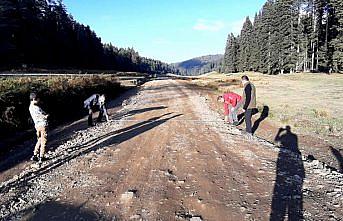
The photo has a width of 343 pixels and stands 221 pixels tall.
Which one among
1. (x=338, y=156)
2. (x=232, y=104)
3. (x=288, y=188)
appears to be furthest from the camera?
(x=232, y=104)

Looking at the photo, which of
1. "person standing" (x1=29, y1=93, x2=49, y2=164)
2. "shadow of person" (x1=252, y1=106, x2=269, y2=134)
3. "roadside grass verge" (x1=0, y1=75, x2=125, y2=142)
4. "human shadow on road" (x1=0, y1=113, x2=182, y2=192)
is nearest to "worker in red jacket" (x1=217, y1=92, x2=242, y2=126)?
"shadow of person" (x1=252, y1=106, x2=269, y2=134)

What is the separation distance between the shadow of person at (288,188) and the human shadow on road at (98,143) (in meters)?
4.90


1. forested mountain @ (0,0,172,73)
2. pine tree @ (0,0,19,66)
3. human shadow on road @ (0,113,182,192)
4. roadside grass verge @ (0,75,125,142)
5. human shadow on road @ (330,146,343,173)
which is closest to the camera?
human shadow on road @ (0,113,182,192)

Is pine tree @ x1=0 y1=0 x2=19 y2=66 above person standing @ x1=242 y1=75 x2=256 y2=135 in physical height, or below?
above

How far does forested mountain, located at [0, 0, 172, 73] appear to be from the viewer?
52062mm

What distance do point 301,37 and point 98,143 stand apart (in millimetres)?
54859

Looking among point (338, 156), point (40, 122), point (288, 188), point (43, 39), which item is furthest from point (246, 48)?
point (288, 188)

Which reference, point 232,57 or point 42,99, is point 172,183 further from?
point 232,57

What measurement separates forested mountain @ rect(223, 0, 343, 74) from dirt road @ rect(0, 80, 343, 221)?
159 ft

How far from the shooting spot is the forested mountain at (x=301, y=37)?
54.1 m

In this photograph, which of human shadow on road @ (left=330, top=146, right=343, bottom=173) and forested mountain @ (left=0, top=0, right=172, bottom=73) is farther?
forested mountain @ (left=0, top=0, right=172, bottom=73)

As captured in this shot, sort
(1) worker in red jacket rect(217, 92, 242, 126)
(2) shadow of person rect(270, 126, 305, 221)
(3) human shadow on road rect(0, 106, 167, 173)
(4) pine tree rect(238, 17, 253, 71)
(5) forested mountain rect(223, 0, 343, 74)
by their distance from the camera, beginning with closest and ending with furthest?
(2) shadow of person rect(270, 126, 305, 221)
(3) human shadow on road rect(0, 106, 167, 173)
(1) worker in red jacket rect(217, 92, 242, 126)
(5) forested mountain rect(223, 0, 343, 74)
(4) pine tree rect(238, 17, 253, 71)

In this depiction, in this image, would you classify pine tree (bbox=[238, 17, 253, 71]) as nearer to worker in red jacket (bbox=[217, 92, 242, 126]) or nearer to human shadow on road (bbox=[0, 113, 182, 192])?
worker in red jacket (bbox=[217, 92, 242, 126])

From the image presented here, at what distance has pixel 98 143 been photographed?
→ 1017cm
